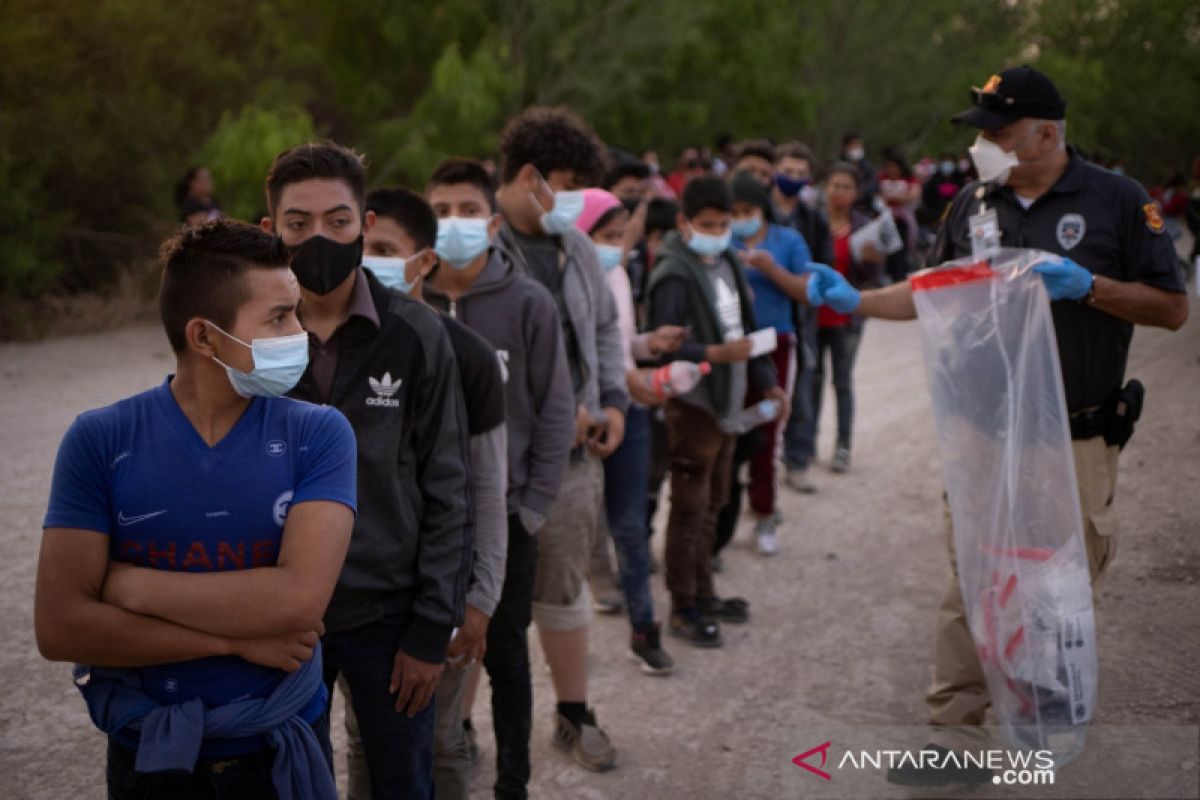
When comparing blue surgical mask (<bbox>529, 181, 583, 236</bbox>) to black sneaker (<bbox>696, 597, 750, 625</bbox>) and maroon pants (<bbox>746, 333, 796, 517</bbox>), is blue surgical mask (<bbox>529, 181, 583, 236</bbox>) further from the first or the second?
maroon pants (<bbox>746, 333, 796, 517</bbox>)

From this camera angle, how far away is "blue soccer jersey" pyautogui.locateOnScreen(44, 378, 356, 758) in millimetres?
2188

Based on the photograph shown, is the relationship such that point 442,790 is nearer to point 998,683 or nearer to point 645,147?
point 998,683

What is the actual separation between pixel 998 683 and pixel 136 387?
8437mm

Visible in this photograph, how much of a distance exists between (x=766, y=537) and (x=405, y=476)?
166 inches

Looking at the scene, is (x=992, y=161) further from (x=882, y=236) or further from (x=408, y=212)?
(x=882, y=236)

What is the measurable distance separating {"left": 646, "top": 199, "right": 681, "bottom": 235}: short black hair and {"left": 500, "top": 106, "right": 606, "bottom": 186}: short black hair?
6.47ft

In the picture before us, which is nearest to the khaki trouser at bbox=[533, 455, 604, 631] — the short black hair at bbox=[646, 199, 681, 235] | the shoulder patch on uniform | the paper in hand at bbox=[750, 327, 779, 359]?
A: the paper in hand at bbox=[750, 327, 779, 359]

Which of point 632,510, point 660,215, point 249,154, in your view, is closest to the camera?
point 632,510

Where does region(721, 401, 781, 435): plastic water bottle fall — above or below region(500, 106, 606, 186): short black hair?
below

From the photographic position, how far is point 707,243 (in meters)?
5.42

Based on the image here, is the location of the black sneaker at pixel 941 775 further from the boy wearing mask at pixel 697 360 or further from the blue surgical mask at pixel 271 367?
the blue surgical mask at pixel 271 367

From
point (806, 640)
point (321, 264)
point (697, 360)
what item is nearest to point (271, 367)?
point (321, 264)

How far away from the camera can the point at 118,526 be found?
2203mm

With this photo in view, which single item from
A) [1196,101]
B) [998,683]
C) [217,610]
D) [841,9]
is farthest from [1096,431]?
[841,9]
